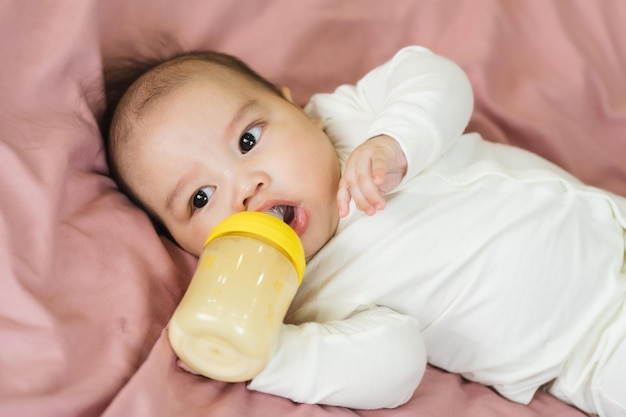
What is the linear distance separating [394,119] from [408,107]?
4 cm

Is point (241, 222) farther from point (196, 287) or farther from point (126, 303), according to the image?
point (126, 303)

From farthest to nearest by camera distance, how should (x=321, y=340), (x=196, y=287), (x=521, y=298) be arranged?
(x=521, y=298), (x=321, y=340), (x=196, y=287)

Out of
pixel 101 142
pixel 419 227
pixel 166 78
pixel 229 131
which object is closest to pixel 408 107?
pixel 419 227

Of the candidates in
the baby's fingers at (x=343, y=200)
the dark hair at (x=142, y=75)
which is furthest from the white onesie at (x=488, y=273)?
the dark hair at (x=142, y=75)

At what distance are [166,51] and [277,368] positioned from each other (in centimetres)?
80

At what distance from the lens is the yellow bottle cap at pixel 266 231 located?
2.95 ft

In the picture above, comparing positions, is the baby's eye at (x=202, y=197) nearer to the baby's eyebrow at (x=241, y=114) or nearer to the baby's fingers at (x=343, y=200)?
the baby's eyebrow at (x=241, y=114)

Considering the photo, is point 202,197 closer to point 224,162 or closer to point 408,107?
point 224,162

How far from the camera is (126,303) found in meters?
0.96

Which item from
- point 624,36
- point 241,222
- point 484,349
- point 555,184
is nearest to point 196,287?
point 241,222

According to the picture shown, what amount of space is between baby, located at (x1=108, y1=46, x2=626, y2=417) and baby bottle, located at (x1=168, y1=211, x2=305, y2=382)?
153 millimetres

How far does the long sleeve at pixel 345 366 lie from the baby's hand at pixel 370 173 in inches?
7.2

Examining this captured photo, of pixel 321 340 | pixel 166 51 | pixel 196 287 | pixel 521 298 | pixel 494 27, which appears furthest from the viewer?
pixel 494 27

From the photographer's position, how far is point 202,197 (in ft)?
3.67
